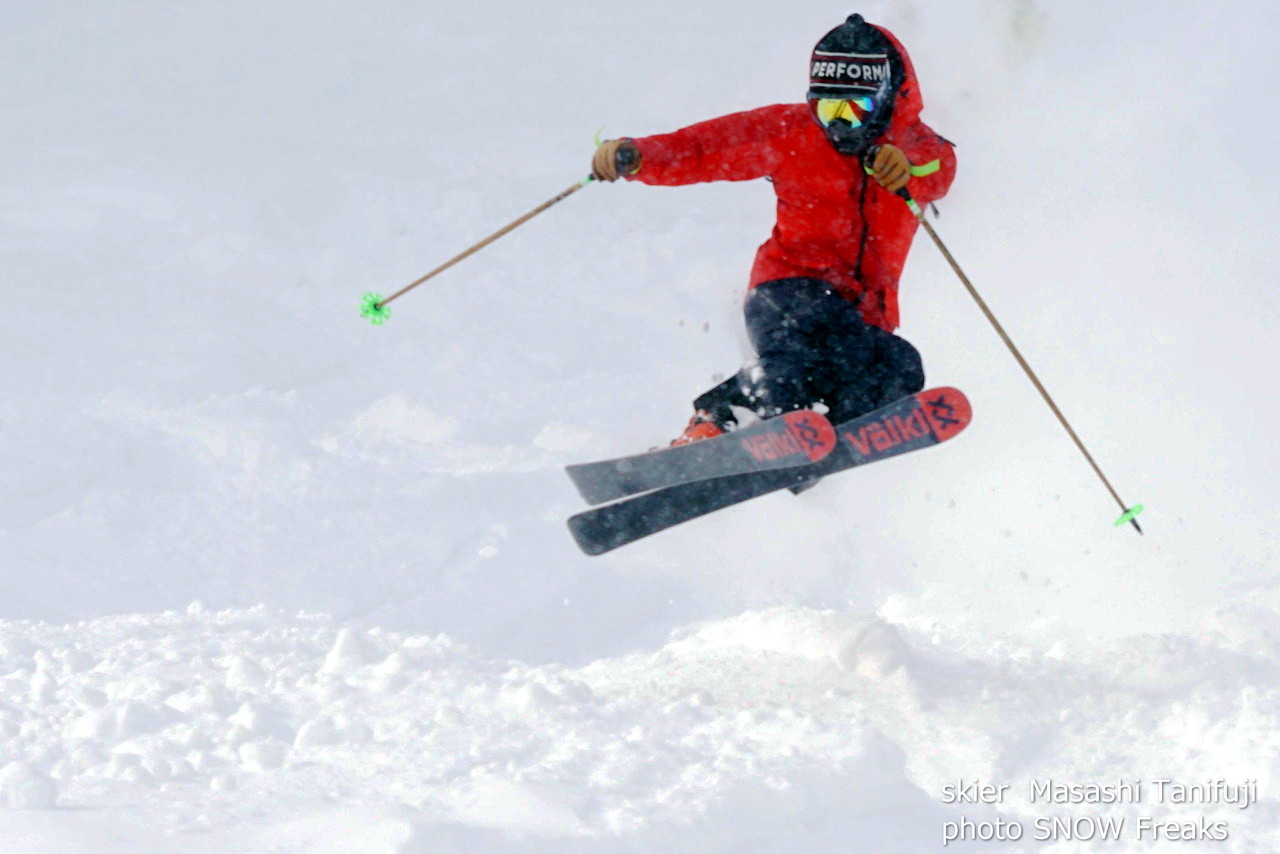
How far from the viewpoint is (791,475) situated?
4.23 metres

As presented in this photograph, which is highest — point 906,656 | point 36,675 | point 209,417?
point 209,417

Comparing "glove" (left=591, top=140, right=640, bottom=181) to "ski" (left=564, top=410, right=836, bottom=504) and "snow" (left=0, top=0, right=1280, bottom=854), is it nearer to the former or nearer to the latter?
"ski" (left=564, top=410, right=836, bottom=504)

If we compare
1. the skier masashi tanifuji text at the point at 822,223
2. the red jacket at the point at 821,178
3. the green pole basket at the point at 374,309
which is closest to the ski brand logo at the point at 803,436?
the skier masashi tanifuji text at the point at 822,223

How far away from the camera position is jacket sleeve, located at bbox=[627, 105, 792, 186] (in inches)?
163

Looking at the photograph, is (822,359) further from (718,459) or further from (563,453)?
(563,453)

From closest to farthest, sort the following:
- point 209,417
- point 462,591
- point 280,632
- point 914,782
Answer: point 914,782
point 280,632
point 462,591
point 209,417

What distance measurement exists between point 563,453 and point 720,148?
299 cm

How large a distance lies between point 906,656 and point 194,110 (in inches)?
410

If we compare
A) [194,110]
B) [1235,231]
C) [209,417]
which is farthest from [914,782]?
[194,110]

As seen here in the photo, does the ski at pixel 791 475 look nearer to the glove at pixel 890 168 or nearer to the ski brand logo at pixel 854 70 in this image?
the glove at pixel 890 168

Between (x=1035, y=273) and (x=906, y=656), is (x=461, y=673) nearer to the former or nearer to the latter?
(x=906, y=656)

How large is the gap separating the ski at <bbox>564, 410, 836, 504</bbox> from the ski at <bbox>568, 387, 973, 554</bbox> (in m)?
0.14

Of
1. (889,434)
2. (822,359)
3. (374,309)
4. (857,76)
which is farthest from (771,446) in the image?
(374,309)

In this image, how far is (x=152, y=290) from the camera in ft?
28.3
